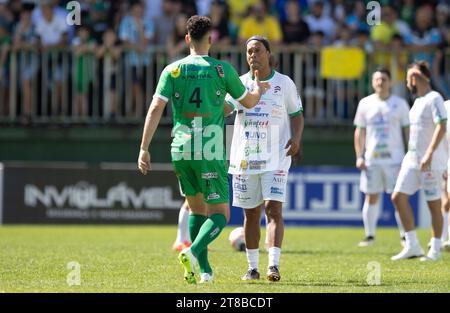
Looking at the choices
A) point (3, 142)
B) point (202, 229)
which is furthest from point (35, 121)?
point (202, 229)

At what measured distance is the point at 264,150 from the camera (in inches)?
425

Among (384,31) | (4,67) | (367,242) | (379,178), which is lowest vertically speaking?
(367,242)

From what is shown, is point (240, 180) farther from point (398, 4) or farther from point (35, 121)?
point (398, 4)

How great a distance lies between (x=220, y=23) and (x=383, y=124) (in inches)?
246

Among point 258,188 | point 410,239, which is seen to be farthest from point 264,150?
point 410,239

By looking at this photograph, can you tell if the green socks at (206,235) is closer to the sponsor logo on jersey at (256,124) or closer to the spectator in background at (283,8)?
the sponsor logo on jersey at (256,124)

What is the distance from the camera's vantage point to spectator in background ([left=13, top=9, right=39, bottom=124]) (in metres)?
21.7

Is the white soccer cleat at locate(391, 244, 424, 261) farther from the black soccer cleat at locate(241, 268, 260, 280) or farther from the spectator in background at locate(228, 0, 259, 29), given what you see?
the spectator in background at locate(228, 0, 259, 29)

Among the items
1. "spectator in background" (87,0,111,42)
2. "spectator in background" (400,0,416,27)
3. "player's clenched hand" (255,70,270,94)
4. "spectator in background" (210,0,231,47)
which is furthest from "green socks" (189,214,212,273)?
"spectator in background" (400,0,416,27)

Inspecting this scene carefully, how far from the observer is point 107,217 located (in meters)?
21.1

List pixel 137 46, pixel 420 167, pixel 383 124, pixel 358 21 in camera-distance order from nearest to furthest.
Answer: pixel 420 167 → pixel 383 124 → pixel 137 46 → pixel 358 21

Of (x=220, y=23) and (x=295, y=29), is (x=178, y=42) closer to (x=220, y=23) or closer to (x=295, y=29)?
(x=220, y=23)

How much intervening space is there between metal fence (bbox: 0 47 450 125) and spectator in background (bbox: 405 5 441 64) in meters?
0.20
